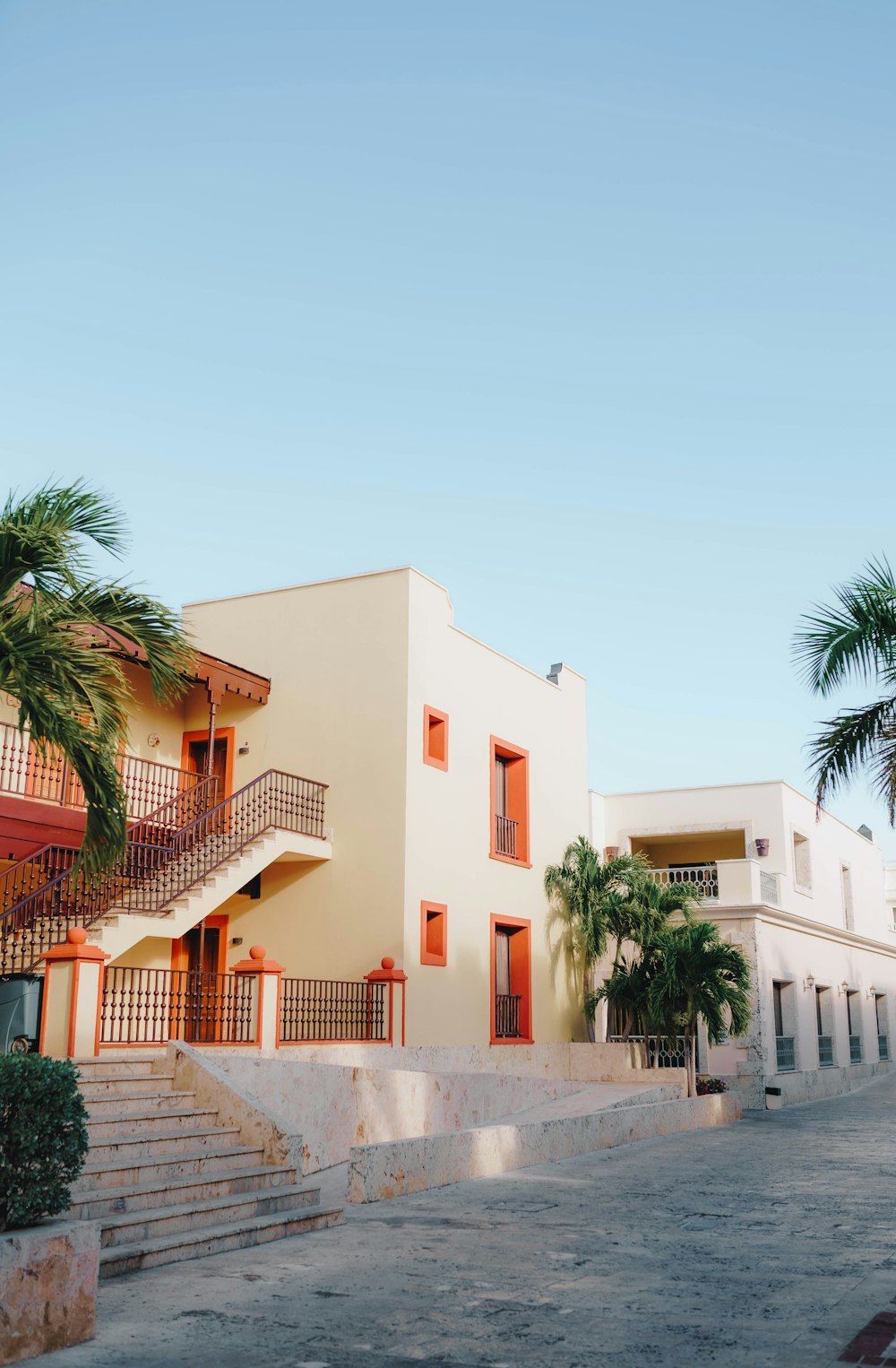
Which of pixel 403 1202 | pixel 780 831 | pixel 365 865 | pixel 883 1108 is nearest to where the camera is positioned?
pixel 403 1202

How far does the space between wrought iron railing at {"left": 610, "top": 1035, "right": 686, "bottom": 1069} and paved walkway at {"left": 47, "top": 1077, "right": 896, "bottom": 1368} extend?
371 inches

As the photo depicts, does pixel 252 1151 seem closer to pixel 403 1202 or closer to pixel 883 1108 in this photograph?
pixel 403 1202

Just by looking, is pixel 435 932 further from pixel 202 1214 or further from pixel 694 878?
pixel 694 878

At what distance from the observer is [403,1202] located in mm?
9672

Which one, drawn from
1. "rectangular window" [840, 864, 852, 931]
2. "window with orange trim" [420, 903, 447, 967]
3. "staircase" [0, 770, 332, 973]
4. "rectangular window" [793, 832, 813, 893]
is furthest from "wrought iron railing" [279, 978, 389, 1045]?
"rectangular window" [840, 864, 852, 931]

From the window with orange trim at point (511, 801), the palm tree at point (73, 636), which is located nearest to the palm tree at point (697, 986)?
the window with orange trim at point (511, 801)

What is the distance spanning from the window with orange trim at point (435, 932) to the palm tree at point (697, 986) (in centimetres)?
389

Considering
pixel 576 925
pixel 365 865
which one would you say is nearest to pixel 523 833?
pixel 576 925

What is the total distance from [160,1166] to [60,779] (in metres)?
8.05

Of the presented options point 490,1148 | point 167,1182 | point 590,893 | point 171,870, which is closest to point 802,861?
point 590,893

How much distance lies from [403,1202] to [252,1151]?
1304 mm

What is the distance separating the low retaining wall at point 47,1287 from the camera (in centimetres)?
509

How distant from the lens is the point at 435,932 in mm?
18406

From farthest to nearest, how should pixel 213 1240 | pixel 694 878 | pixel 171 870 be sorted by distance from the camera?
pixel 694 878, pixel 171 870, pixel 213 1240
